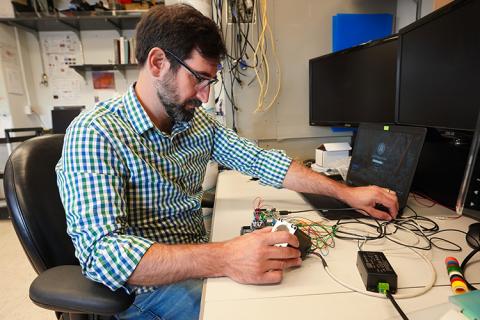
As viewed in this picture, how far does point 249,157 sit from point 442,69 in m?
0.69

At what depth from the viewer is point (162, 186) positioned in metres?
0.80

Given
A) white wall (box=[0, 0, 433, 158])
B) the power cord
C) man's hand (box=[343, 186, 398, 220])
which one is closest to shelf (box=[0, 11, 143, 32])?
white wall (box=[0, 0, 433, 158])

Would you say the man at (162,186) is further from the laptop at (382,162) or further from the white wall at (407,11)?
the white wall at (407,11)

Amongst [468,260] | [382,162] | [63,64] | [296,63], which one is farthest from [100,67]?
[468,260]

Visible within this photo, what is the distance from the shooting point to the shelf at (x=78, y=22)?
282 centimetres

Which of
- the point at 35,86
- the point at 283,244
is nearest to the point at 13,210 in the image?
the point at 283,244

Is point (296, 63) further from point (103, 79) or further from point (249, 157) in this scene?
point (103, 79)

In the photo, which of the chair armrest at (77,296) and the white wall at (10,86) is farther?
the white wall at (10,86)

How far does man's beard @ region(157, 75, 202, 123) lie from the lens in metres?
0.80

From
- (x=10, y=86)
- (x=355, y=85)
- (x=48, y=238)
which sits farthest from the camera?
(x=10, y=86)

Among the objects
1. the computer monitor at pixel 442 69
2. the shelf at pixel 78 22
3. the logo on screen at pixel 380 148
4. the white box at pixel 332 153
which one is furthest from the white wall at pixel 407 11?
the shelf at pixel 78 22

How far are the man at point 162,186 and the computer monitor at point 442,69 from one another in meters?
0.31

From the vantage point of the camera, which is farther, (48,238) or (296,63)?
(296,63)

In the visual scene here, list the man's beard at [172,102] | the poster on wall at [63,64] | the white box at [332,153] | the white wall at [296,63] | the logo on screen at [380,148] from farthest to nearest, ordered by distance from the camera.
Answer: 1. the poster on wall at [63,64]
2. the white wall at [296,63]
3. the white box at [332,153]
4. the logo on screen at [380,148]
5. the man's beard at [172,102]
